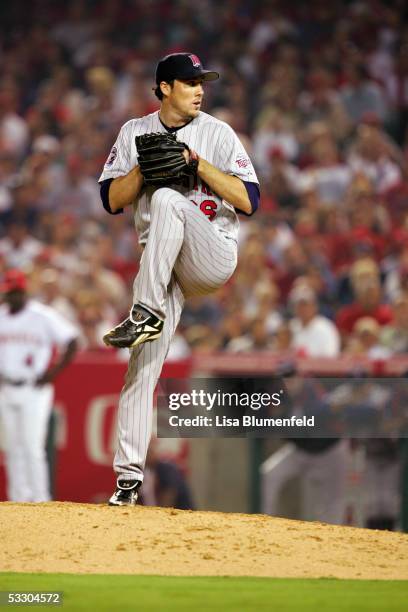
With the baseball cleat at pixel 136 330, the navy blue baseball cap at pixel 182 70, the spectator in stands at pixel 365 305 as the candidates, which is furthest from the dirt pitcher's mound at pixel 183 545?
the spectator in stands at pixel 365 305

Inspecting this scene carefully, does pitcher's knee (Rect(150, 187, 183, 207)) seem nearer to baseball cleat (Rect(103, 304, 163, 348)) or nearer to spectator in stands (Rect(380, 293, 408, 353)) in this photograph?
baseball cleat (Rect(103, 304, 163, 348))

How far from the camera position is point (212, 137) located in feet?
17.0

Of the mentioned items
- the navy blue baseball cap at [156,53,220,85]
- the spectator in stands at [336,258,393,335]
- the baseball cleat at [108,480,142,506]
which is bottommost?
the baseball cleat at [108,480,142,506]

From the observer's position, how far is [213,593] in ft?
13.4

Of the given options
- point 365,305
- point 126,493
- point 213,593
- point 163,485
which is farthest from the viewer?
point 365,305

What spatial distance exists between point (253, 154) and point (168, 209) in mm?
7623

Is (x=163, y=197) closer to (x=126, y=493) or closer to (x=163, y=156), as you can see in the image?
(x=163, y=156)

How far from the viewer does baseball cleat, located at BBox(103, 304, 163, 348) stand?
16.0 ft

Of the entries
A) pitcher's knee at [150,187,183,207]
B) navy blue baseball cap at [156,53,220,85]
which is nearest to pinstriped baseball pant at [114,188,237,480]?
pitcher's knee at [150,187,183,207]

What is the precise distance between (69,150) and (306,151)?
2.61 metres

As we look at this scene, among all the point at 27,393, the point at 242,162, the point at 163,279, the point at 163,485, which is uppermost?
the point at 27,393

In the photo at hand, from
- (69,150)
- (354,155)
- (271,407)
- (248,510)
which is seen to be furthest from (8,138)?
(271,407)

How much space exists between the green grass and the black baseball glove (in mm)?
1673

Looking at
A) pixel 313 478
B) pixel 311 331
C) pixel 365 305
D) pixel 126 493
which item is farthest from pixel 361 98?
pixel 126 493
